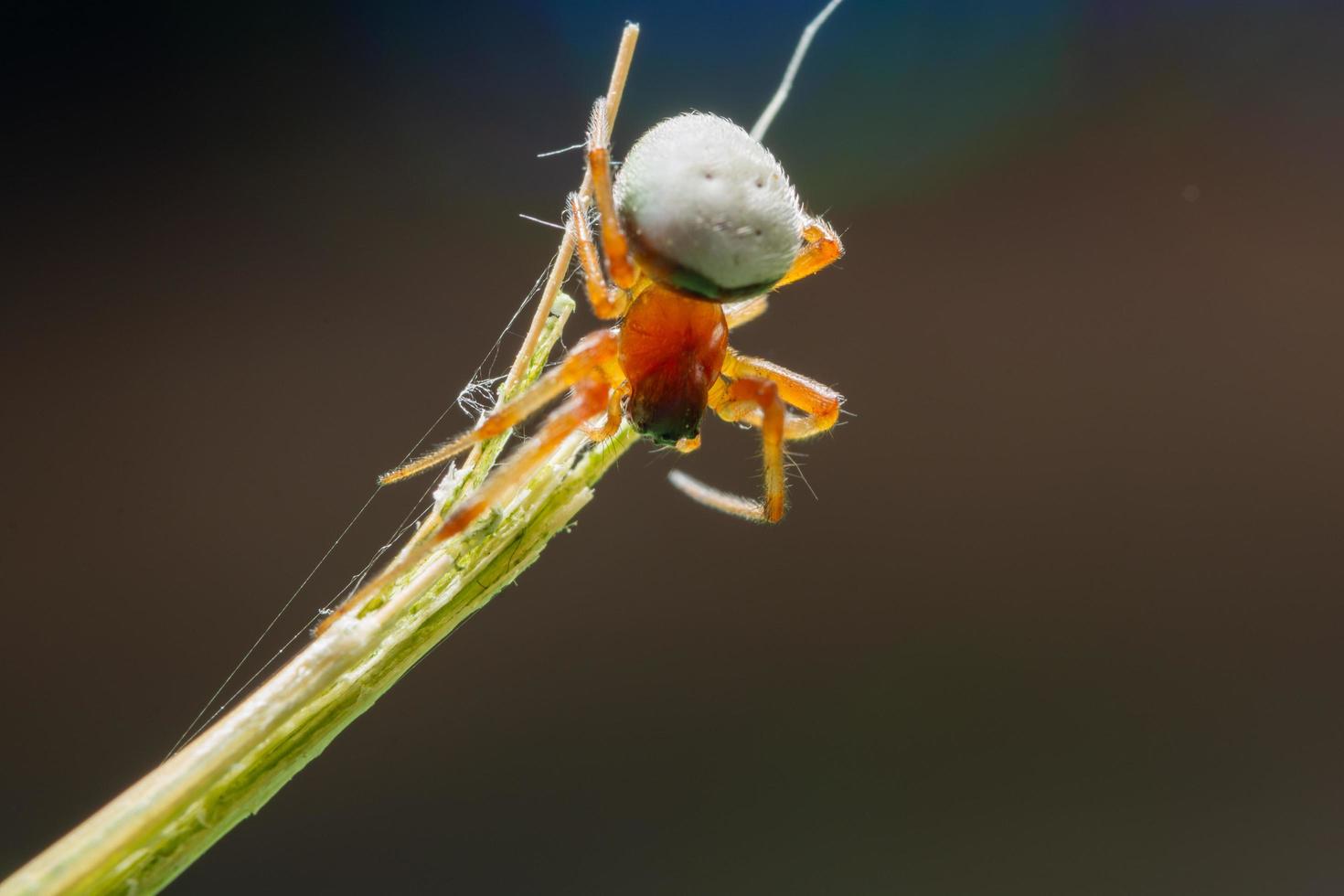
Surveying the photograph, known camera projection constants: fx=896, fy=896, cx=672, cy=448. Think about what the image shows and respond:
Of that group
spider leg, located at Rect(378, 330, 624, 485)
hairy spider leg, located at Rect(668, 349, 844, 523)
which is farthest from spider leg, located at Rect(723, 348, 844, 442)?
spider leg, located at Rect(378, 330, 624, 485)

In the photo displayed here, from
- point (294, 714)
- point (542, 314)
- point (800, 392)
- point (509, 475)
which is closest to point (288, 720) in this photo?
point (294, 714)

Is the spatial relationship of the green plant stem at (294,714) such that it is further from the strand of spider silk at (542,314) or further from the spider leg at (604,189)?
the spider leg at (604,189)

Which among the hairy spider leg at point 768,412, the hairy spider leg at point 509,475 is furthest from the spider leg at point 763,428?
the hairy spider leg at point 509,475

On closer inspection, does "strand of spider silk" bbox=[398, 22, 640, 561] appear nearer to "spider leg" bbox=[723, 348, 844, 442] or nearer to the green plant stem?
the green plant stem

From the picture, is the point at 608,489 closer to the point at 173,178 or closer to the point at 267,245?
the point at 267,245

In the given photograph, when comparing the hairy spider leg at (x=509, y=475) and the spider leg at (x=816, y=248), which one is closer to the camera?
the hairy spider leg at (x=509, y=475)

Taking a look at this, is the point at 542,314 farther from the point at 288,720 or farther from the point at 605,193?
the point at 288,720

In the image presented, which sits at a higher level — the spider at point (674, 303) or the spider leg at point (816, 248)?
the spider leg at point (816, 248)

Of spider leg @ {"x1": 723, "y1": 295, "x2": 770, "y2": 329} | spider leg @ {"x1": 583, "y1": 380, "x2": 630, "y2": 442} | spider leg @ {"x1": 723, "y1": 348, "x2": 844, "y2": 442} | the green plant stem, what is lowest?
the green plant stem
